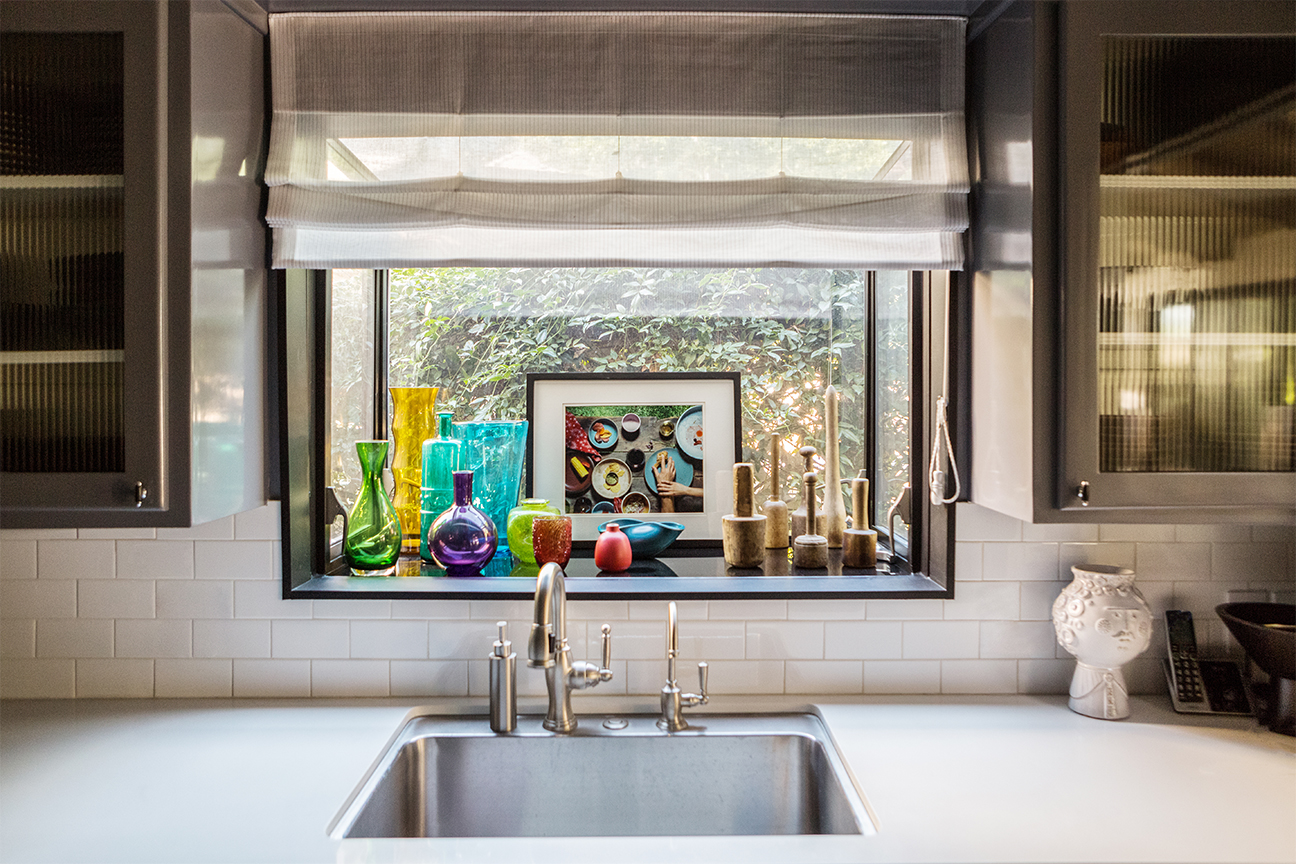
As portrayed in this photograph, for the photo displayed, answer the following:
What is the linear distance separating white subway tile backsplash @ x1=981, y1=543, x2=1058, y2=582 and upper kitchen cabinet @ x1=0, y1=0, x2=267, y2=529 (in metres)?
1.47

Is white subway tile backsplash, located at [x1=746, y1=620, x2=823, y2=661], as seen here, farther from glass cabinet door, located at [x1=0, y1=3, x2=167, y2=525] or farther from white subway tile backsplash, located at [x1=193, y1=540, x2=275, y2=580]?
glass cabinet door, located at [x1=0, y1=3, x2=167, y2=525]

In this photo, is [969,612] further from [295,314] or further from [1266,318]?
[295,314]

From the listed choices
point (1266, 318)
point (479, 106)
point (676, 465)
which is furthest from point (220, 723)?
point (1266, 318)

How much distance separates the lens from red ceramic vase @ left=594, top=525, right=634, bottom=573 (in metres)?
1.66

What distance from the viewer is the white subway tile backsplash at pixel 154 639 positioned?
1561 millimetres

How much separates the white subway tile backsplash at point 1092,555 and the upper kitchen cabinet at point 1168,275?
0.32 metres

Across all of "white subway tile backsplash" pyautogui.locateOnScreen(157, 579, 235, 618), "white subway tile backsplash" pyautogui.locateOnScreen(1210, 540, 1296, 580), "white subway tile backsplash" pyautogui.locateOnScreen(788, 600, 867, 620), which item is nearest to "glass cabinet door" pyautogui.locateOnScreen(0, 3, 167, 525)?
"white subway tile backsplash" pyautogui.locateOnScreen(157, 579, 235, 618)

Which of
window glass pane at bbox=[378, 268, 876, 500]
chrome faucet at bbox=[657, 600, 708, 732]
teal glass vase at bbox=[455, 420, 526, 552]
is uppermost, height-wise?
window glass pane at bbox=[378, 268, 876, 500]

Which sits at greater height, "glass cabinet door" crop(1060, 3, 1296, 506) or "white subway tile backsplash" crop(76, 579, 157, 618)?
"glass cabinet door" crop(1060, 3, 1296, 506)

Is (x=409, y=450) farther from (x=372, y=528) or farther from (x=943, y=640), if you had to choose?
(x=943, y=640)

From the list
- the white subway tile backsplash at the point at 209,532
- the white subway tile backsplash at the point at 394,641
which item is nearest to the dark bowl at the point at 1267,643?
the white subway tile backsplash at the point at 394,641

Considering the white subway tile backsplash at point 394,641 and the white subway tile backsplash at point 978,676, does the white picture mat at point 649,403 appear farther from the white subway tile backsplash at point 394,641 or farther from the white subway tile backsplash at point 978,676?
the white subway tile backsplash at point 978,676

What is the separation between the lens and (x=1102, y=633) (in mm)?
1419

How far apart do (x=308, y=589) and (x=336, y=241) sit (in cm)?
69
